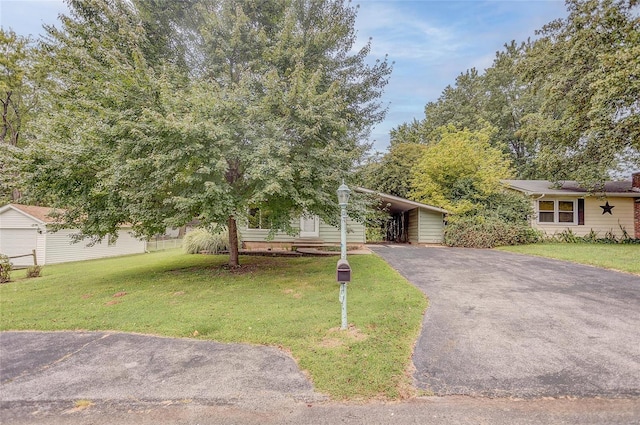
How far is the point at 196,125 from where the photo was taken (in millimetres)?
6836

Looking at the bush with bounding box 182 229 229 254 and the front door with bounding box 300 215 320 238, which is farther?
the front door with bounding box 300 215 320 238

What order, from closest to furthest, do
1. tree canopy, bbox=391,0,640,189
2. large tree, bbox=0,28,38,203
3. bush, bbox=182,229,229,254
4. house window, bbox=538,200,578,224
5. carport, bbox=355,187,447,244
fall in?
tree canopy, bbox=391,0,640,189
bush, bbox=182,229,229,254
carport, bbox=355,187,447,244
house window, bbox=538,200,578,224
large tree, bbox=0,28,38,203

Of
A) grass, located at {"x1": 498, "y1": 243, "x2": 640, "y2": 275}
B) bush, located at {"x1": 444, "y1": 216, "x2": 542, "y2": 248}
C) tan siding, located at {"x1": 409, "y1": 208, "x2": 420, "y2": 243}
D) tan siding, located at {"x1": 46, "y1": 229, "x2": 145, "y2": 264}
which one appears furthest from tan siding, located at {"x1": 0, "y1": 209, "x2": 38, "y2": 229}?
grass, located at {"x1": 498, "y1": 243, "x2": 640, "y2": 275}

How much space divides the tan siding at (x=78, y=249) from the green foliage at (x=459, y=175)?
18500mm

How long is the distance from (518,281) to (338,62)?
907cm

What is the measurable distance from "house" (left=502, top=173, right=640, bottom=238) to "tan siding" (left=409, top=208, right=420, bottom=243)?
19.4 ft

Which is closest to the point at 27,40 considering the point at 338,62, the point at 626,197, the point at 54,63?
the point at 54,63

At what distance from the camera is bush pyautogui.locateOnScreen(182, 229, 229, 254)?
571 inches

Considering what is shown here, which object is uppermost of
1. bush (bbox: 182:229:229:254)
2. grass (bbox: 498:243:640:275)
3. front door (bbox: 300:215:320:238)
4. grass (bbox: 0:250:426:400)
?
front door (bbox: 300:215:320:238)

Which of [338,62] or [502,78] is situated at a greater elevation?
[502,78]

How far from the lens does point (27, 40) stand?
23.1m

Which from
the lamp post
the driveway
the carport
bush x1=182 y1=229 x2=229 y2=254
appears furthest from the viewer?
the carport

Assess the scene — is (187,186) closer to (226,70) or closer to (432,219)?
(226,70)

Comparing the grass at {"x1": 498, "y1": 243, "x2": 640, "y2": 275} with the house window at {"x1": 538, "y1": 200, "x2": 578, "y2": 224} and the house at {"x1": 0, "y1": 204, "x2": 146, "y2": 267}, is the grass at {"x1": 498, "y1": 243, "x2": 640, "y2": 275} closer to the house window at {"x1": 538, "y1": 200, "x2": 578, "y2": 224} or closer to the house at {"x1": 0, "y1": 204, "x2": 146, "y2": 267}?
the house window at {"x1": 538, "y1": 200, "x2": 578, "y2": 224}
